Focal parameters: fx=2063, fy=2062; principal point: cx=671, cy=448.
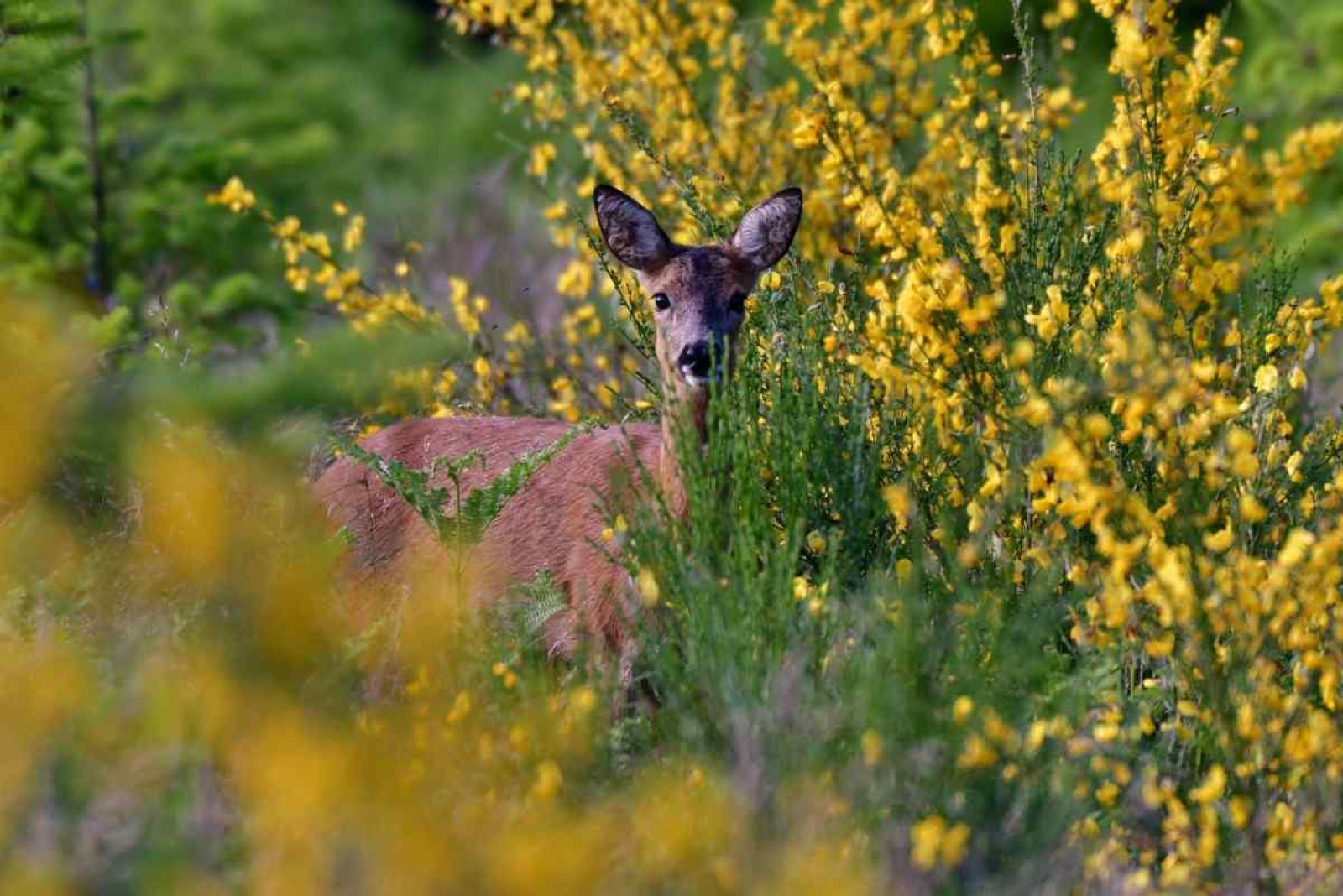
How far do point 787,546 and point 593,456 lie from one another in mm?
1327

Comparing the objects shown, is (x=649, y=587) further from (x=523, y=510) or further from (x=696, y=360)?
(x=523, y=510)

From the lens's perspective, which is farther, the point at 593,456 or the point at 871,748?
the point at 593,456

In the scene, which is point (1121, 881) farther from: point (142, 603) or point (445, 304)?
point (445, 304)

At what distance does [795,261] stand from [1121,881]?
9.31 ft

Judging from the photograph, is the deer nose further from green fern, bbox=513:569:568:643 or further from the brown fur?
green fern, bbox=513:569:568:643

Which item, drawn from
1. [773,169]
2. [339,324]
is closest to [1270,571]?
[773,169]

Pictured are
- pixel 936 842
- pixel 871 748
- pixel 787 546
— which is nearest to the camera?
pixel 936 842

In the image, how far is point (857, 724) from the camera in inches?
167

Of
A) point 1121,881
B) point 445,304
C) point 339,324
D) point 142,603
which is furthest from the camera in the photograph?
point 445,304

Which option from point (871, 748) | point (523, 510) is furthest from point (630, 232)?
point (871, 748)

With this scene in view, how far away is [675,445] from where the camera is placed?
5.54 metres

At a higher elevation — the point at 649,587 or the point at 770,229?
the point at 770,229

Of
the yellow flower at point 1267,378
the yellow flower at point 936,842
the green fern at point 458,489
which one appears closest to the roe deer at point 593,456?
the green fern at point 458,489

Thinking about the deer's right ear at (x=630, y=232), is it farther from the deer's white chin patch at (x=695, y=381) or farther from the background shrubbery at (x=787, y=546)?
the deer's white chin patch at (x=695, y=381)
